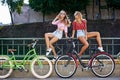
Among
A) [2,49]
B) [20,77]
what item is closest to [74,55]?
[20,77]

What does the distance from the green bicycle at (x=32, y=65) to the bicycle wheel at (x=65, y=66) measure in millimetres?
230

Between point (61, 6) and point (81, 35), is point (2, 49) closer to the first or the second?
Answer: point (81, 35)

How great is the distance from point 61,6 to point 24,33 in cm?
585

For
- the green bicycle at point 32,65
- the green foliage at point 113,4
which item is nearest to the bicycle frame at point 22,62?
the green bicycle at point 32,65

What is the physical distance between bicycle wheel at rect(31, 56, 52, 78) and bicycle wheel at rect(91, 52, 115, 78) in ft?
3.99

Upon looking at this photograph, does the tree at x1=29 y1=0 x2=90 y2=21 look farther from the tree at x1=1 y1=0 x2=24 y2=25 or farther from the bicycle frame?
the bicycle frame

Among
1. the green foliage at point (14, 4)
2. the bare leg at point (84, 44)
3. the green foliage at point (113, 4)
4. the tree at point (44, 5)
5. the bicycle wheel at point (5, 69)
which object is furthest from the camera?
the green foliage at point (14, 4)

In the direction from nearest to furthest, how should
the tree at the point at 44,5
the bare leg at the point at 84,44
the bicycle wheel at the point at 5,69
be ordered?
the bicycle wheel at the point at 5,69
the bare leg at the point at 84,44
the tree at the point at 44,5

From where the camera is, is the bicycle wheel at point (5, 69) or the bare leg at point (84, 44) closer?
the bicycle wheel at point (5, 69)

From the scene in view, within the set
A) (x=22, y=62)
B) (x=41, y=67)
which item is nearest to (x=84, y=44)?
(x=41, y=67)

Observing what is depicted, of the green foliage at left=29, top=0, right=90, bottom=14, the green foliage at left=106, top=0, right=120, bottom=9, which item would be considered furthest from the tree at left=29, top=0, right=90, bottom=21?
the green foliage at left=106, top=0, right=120, bottom=9

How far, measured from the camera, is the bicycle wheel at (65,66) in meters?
11.2

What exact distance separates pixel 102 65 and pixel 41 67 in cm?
169

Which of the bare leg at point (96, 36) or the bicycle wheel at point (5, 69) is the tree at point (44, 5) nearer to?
the bare leg at point (96, 36)
